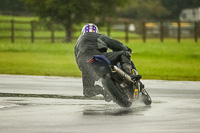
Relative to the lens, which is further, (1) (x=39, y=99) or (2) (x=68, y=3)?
(2) (x=68, y=3)

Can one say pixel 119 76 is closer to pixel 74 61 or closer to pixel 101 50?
pixel 101 50

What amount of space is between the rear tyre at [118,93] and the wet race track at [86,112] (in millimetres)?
144

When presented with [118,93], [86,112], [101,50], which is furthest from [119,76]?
[86,112]

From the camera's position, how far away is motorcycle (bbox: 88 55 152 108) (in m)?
10.6

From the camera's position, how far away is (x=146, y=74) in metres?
20.7

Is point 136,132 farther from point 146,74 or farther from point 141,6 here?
point 141,6

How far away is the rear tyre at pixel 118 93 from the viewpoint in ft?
34.7

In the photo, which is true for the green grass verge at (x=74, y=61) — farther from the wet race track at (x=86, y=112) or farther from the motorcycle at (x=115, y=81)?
the motorcycle at (x=115, y=81)

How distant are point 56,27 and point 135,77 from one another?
44.4 m

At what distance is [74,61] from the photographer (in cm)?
2859

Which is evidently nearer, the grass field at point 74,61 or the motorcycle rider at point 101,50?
the motorcycle rider at point 101,50

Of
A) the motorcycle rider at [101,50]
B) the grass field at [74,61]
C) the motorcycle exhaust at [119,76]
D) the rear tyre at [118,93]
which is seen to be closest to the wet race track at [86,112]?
the rear tyre at [118,93]

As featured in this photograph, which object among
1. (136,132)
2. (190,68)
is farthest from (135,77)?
(190,68)

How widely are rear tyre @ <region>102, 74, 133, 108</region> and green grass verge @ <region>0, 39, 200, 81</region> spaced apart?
27.4ft
